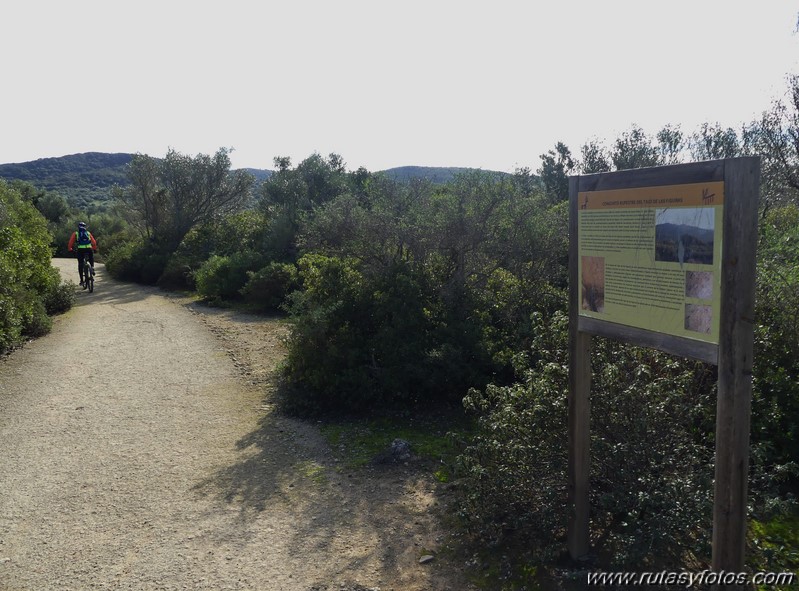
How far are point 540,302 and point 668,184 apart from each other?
419cm

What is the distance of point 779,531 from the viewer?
4.13 m

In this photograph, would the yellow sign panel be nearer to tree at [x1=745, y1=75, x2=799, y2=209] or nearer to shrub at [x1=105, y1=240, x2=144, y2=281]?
tree at [x1=745, y1=75, x2=799, y2=209]

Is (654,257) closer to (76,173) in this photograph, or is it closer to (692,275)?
(692,275)

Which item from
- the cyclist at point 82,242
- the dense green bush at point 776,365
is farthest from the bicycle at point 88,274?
the dense green bush at point 776,365

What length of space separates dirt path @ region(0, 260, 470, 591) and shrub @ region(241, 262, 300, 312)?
5.21 metres

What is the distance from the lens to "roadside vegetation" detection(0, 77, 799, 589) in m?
3.75

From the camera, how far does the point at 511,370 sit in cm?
673

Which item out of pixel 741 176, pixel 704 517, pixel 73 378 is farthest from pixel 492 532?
pixel 73 378

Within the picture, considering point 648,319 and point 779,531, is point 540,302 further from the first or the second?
point 648,319

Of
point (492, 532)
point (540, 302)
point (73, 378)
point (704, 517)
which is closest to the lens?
point (704, 517)

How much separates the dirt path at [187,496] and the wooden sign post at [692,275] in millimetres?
1715

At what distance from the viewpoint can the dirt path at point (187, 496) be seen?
3.85 meters

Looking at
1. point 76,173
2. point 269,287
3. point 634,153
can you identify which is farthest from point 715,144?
point 76,173

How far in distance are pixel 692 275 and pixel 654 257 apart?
0.80 feet
